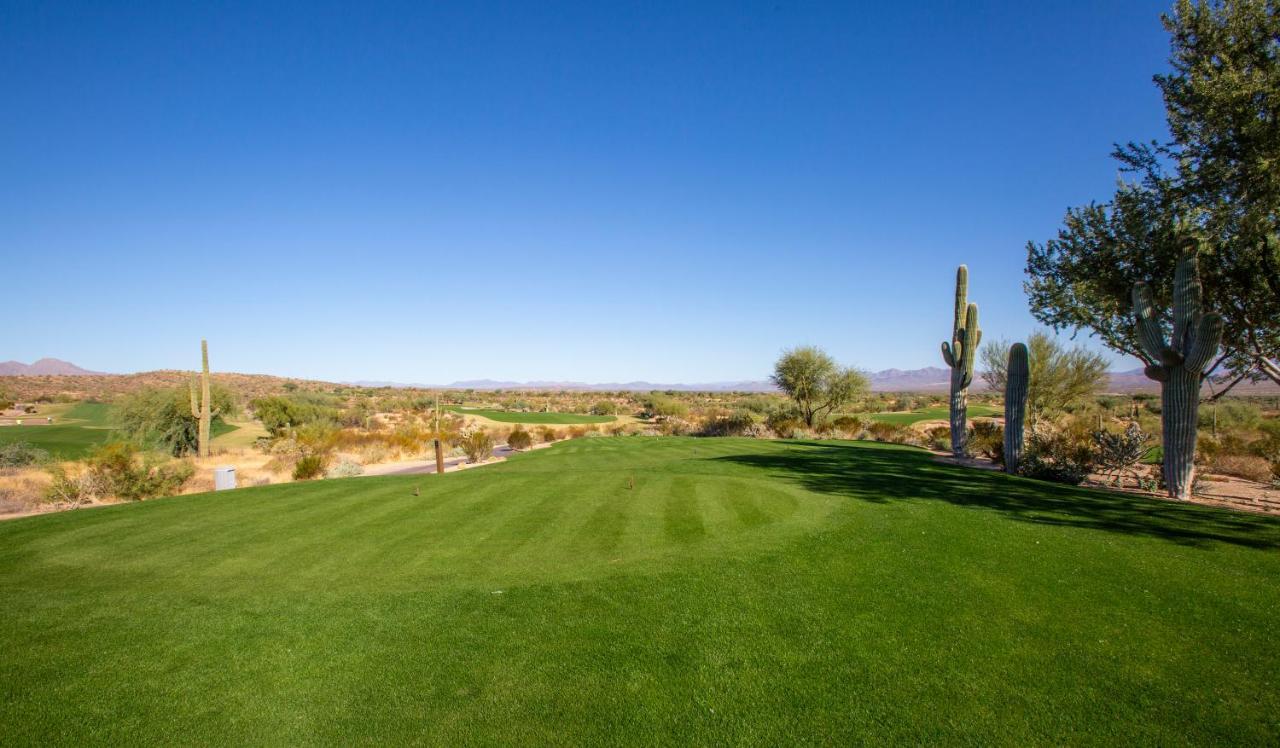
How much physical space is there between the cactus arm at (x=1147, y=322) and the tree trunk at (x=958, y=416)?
24.3 ft

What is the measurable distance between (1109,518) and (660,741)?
9.50 meters

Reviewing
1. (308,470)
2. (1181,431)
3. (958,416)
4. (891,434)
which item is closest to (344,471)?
(308,470)

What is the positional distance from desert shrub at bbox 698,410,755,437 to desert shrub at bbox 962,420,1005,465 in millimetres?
12503

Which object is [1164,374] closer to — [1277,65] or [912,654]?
[1277,65]

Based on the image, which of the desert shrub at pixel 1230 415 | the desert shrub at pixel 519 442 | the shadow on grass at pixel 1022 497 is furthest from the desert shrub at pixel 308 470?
the desert shrub at pixel 1230 415

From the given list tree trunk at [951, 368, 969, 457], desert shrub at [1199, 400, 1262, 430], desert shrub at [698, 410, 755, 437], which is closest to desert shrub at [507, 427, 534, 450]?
desert shrub at [698, 410, 755, 437]

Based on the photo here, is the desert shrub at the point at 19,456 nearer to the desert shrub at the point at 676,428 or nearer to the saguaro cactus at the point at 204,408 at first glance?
the saguaro cactus at the point at 204,408

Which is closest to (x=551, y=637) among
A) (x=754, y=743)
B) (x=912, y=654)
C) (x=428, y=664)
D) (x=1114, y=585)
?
(x=428, y=664)

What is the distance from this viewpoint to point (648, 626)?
17.9 ft

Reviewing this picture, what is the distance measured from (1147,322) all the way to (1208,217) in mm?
2530

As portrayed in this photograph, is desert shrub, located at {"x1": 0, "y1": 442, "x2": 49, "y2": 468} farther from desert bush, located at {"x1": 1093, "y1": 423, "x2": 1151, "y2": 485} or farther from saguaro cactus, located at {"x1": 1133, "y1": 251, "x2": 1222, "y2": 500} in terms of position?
saguaro cactus, located at {"x1": 1133, "y1": 251, "x2": 1222, "y2": 500}

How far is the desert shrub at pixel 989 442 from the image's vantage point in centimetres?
1856

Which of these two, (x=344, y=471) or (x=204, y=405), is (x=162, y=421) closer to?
(x=204, y=405)

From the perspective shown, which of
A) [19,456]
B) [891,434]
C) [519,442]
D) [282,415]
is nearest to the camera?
[19,456]
